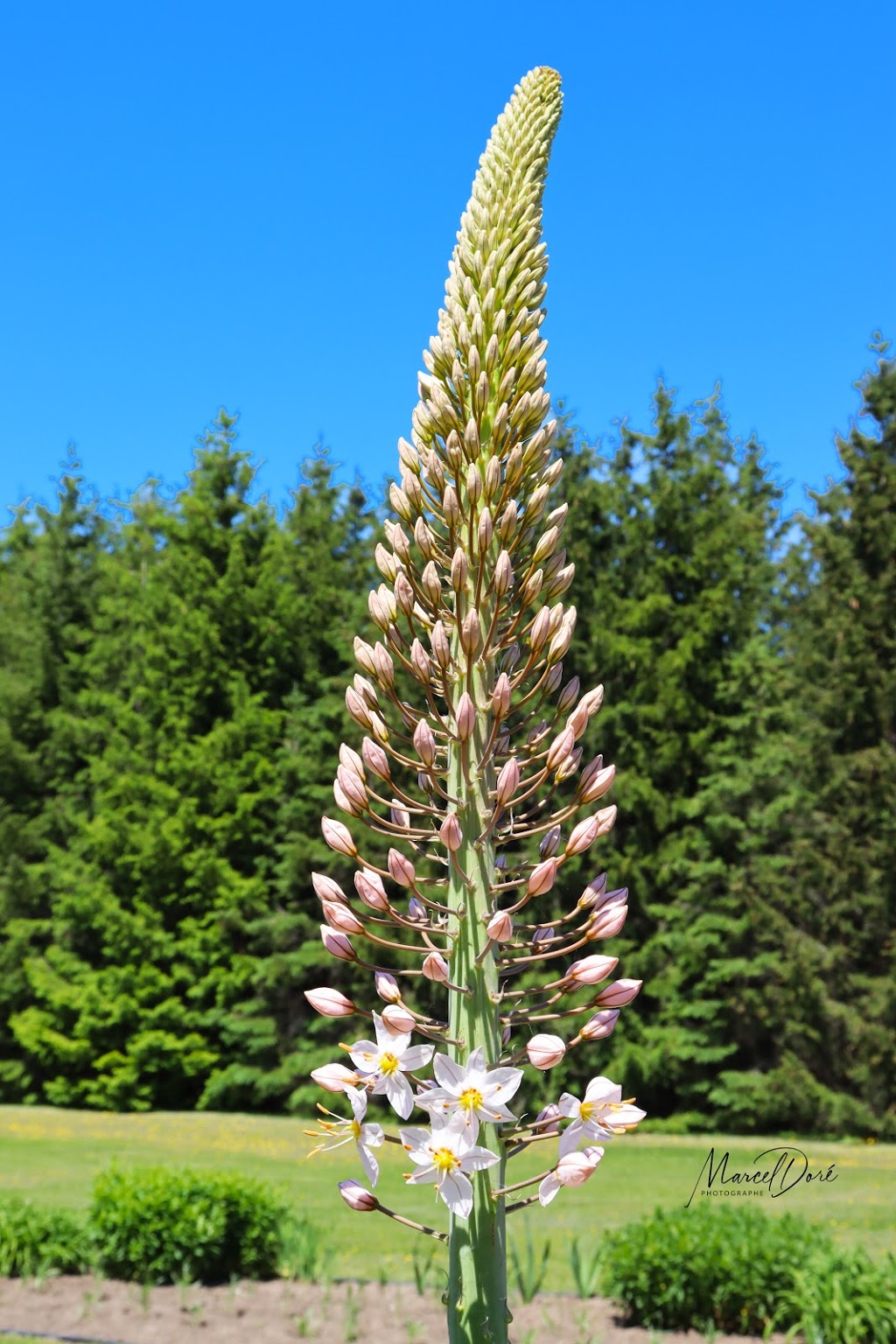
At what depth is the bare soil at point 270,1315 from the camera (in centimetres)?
690

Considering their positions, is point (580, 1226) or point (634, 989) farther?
point (580, 1226)

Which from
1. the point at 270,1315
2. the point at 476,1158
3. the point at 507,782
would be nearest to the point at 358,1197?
the point at 476,1158

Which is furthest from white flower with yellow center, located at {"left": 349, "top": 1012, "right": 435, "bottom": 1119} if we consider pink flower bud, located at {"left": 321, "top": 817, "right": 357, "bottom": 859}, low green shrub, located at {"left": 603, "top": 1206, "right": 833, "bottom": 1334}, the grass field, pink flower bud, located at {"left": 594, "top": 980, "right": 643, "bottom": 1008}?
the grass field

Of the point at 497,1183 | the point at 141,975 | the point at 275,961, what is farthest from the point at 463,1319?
the point at 141,975

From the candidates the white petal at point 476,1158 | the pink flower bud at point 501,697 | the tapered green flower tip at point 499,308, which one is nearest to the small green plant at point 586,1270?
the white petal at point 476,1158

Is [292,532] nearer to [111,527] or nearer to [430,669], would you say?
[111,527]

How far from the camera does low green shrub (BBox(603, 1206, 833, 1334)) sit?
7051 mm

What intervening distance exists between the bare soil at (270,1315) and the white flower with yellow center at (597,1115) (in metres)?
5.18

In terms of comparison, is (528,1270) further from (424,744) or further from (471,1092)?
(424,744)

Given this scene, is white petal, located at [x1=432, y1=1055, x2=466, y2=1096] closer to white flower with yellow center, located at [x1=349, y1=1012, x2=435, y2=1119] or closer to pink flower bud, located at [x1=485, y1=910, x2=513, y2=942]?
white flower with yellow center, located at [x1=349, y1=1012, x2=435, y2=1119]

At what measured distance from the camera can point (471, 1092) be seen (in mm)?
1976

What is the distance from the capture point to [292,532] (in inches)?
1008

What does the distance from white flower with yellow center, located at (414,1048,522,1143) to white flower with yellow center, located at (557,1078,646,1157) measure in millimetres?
125

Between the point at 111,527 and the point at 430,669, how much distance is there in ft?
97.1
